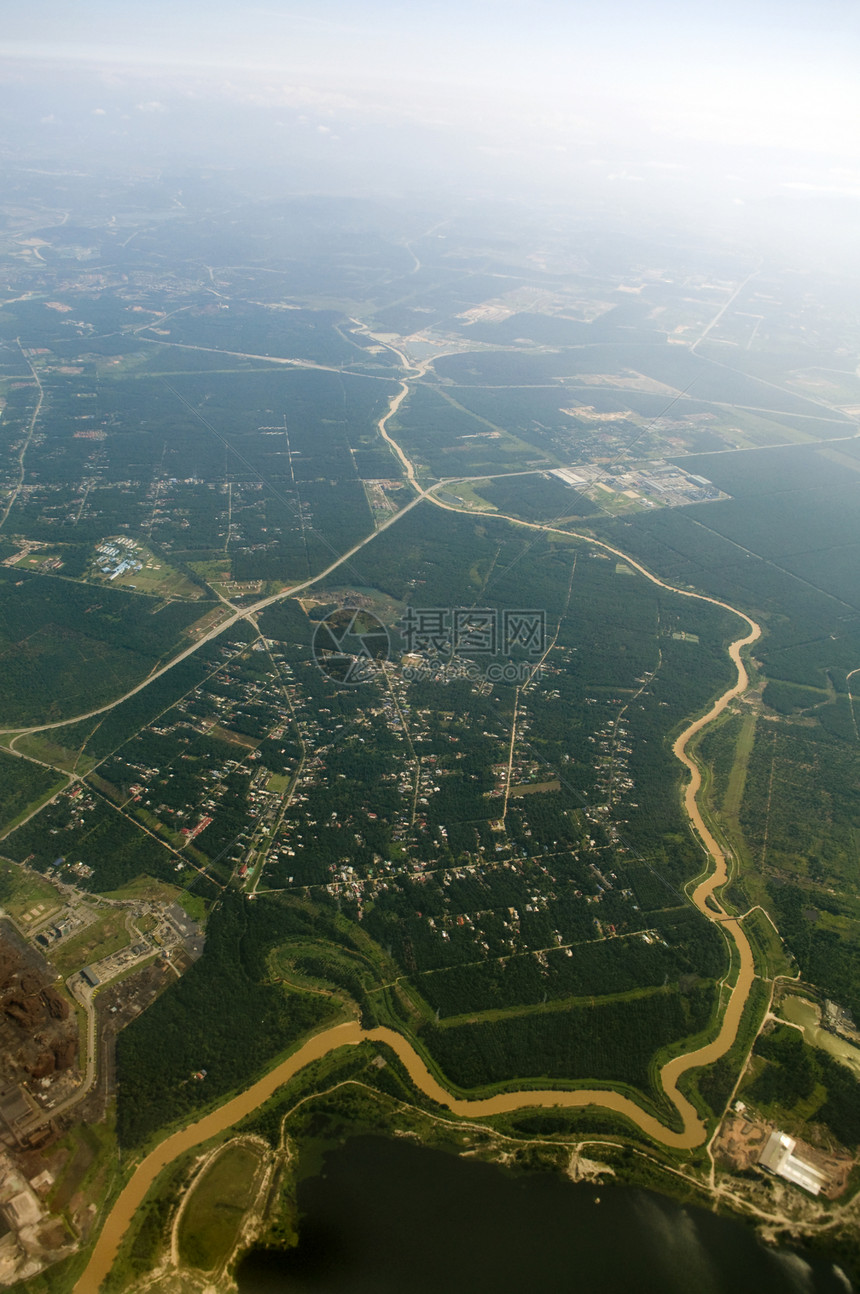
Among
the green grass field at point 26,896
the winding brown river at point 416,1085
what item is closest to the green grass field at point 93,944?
the green grass field at point 26,896

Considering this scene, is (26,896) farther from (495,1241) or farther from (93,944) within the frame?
(495,1241)

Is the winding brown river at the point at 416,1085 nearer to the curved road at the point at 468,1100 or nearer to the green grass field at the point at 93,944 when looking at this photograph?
the curved road at the point at 468,1100

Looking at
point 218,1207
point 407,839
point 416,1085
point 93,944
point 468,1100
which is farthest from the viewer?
point 407,839

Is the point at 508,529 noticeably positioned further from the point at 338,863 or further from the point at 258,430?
the point at 338,863

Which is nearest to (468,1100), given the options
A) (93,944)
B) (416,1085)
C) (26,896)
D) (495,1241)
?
(416,1085)

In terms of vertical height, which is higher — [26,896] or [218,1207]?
[26,896]

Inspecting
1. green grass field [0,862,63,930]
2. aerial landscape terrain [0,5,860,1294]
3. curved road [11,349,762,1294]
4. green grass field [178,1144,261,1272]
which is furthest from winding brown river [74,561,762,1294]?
green grass field [0,862,63,930]
